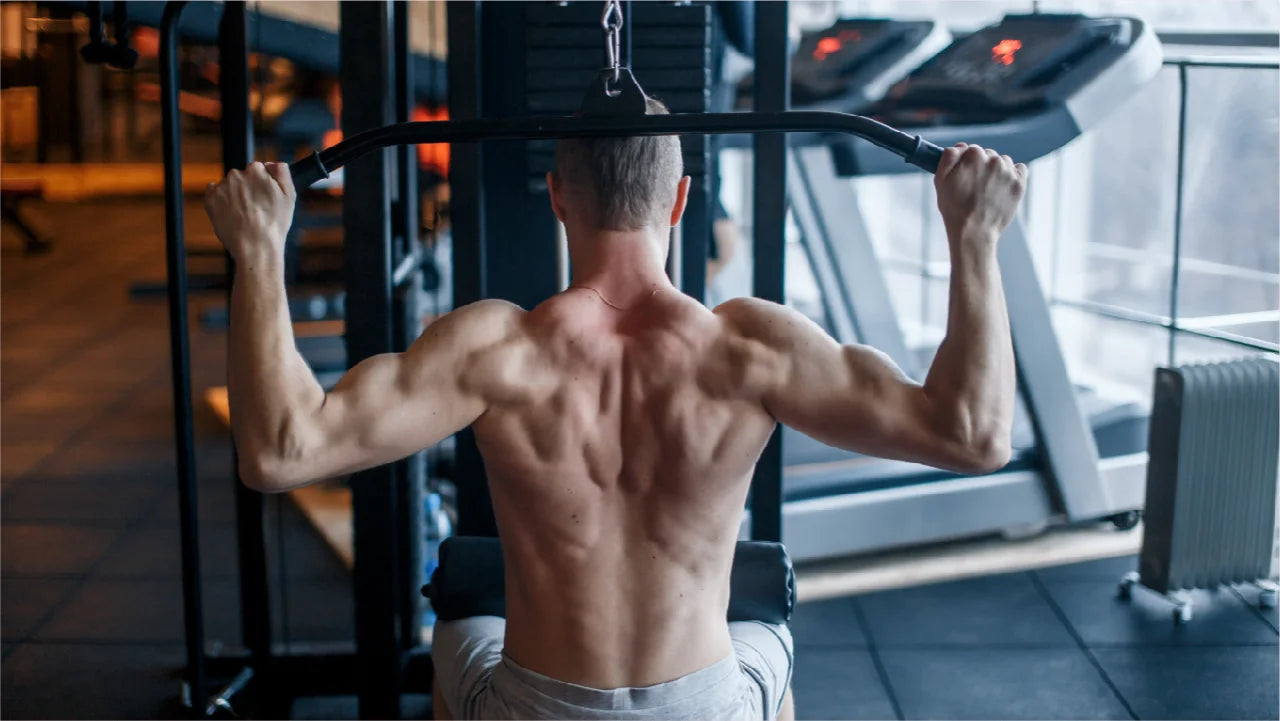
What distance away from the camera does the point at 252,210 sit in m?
1.39

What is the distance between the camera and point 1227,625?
312 cm

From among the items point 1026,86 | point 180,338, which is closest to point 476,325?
point 180,338

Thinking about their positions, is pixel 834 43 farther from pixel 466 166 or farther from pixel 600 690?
pixel 600 690

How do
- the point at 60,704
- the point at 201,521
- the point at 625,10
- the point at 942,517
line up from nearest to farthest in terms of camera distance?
the point at 625,10 → the point at 60,704 → the point at 942,517 → the point at 201,521

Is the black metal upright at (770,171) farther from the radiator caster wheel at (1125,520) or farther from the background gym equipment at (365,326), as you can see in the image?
the radiator caster wheel at (1125,520)

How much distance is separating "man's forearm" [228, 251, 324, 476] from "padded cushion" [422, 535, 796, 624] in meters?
0.62

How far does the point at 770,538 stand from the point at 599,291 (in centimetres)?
101

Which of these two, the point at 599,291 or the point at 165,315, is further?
the point at 165,315

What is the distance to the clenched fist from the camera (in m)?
1.38

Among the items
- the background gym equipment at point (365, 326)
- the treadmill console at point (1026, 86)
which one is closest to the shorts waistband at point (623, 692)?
the background gym equipment at point (365, 326)

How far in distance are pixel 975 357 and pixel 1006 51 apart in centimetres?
250

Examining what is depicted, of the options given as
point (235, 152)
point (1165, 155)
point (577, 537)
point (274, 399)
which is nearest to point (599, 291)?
point (577, 537)

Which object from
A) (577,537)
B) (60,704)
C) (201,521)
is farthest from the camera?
(201,521)

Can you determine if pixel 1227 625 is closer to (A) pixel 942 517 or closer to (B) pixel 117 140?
(A) pixel 942 517
